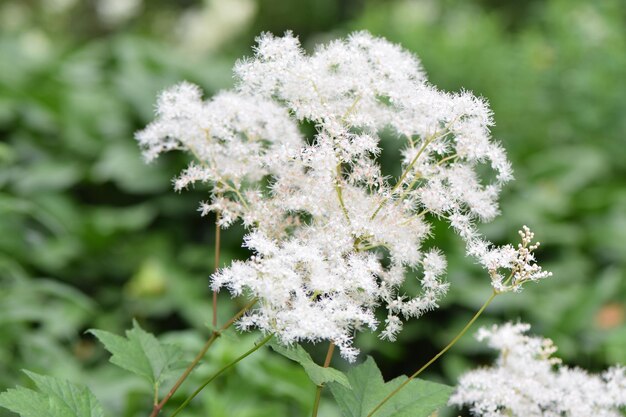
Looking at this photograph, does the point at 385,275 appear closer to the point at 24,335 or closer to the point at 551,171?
the point at 24,335

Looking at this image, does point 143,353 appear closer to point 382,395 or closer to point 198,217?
point 382,395

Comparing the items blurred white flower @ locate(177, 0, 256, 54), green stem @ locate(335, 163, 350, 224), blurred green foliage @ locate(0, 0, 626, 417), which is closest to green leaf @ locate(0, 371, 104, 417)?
green stem @ locate(335, 163, 350, 224)

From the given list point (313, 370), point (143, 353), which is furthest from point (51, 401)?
point (313, 370)

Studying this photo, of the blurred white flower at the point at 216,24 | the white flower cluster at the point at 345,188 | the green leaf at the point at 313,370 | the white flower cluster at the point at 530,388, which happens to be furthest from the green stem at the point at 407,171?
the blurred white flower at the point at 216,24

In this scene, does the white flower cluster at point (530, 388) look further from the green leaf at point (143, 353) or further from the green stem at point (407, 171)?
the green leaf at point (143, 353)

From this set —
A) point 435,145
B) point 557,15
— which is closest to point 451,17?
point 557,15
